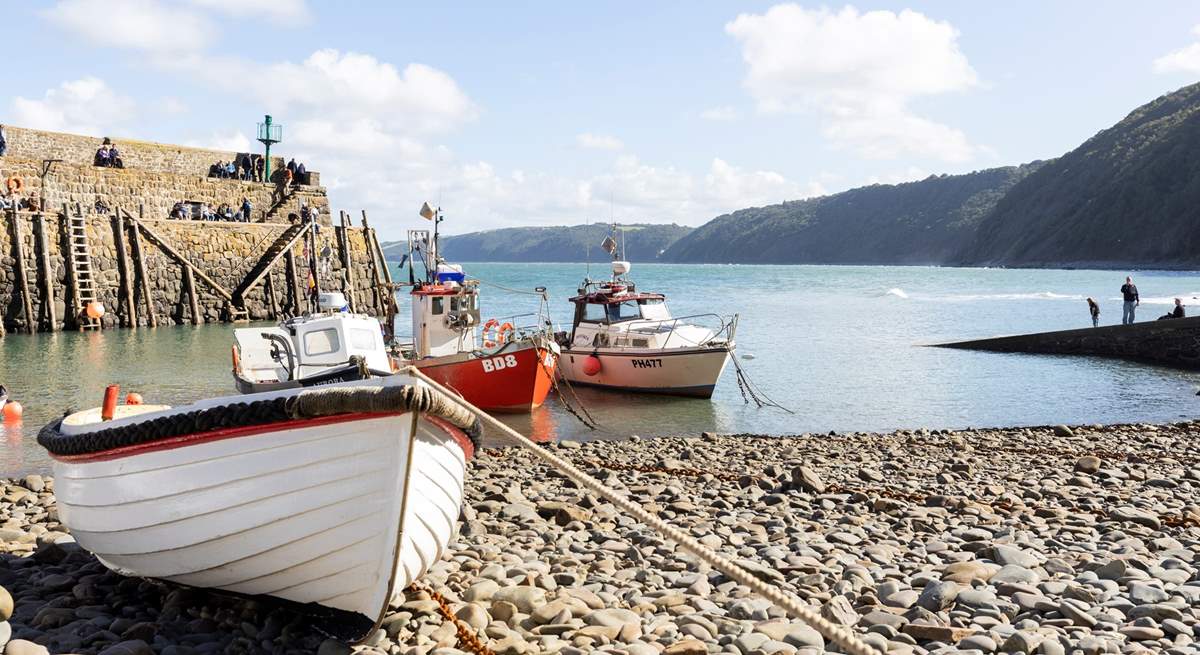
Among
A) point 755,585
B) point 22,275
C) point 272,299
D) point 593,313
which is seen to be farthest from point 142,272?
point 755,585

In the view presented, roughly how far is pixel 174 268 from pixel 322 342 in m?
27.8

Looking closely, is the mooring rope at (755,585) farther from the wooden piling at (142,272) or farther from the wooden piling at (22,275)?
the wooden piling at (142,272)

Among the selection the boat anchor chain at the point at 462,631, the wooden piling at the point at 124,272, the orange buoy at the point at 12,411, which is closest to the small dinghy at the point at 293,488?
the boat anchor chain at the point at 462,631

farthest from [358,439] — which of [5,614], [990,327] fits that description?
[990,327]

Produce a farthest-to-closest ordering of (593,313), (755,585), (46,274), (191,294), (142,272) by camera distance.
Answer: (191,294)
(142,272)
(46,274)
(593,313)
(755,585)

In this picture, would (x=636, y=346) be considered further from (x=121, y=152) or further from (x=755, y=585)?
(x=121, y=152)

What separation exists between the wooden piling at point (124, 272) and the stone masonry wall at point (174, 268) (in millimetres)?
139

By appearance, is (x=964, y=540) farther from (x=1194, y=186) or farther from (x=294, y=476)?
(x=1194, y=186)

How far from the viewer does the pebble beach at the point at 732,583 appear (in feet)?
19.4

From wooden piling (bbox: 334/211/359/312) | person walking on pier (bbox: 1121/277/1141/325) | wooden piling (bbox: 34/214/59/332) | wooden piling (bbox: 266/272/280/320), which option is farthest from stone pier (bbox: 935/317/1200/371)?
wooden piling (bbox: 34/214/59/332)

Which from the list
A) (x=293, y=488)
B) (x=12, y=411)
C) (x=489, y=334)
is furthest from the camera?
(x=489, y=334)

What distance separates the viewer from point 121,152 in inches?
1679

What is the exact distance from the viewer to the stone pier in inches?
1124

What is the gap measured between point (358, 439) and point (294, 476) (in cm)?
46
